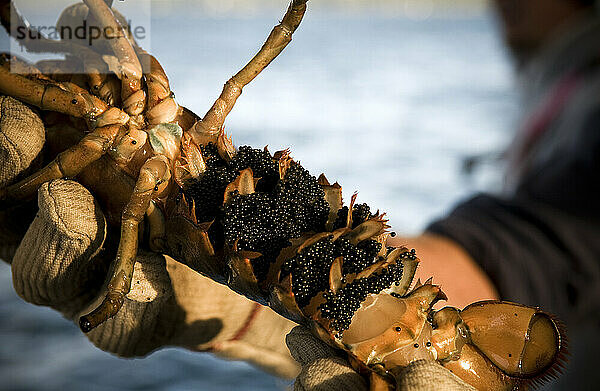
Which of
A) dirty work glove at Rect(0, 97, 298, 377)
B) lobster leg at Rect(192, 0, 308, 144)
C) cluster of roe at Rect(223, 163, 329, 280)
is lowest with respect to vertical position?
dirty work glove at Rect(0, 97, 298, 377)

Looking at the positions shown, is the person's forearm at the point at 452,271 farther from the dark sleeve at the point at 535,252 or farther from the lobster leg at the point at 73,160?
the lobster leg at the point at 73,160

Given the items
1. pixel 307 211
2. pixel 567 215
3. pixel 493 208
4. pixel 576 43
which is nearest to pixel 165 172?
pixel 307 211

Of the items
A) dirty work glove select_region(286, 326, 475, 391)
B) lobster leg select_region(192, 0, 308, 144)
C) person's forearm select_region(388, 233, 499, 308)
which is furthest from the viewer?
person's forearm select_region(388, 233, 499, 308)

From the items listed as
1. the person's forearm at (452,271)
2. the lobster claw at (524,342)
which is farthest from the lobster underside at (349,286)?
the person's forearm at (452,271)

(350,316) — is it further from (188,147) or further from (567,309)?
(567,309)

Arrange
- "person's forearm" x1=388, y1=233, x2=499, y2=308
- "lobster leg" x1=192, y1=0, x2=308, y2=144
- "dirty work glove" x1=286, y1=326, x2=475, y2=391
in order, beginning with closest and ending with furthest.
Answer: "dirty work glove" x1=286, y1=326, x2=475, y2=391 < "lobster leg" x1=192, y1=0, x2=308, y2=144 < "person's forearm" x1=388, y1=233, x2=499, y2=308

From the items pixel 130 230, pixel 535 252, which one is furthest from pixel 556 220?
pixel 130 230

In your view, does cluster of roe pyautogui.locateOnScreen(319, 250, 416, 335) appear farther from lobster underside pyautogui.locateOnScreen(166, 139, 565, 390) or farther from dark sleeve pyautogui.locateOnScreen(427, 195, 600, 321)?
dark sleeve pyautogui.locateOnScreen(427, 195, 600, 321)

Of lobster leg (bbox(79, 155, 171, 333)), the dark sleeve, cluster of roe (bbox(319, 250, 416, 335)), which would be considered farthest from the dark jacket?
lobster leg (bbox(79, 155, 171, 333))

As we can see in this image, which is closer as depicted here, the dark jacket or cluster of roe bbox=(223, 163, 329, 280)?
cluster of roe bbox=(223, 163, 329, 280)
